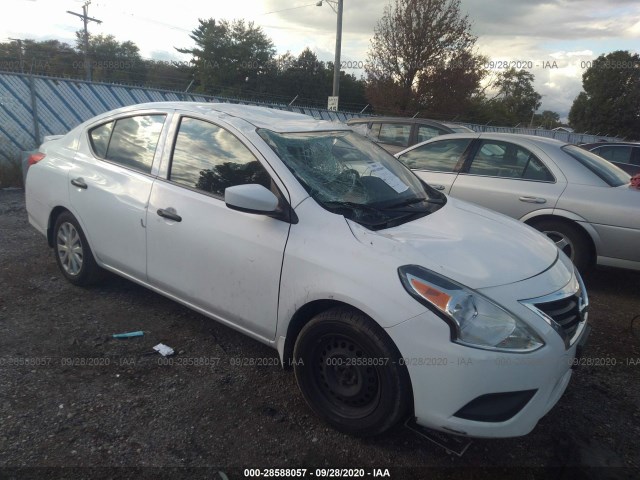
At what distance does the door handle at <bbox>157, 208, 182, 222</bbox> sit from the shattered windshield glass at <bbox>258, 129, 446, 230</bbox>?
2.58ft

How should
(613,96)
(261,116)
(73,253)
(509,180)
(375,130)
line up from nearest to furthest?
(261,116) → (73,253) → (509,180) → (375,130) → (613,96)

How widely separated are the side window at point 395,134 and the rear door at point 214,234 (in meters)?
7.08

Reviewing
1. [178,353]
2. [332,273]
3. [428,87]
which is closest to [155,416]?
[178,353]

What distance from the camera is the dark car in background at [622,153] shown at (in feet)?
32.3

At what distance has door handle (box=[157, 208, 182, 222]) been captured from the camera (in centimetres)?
306

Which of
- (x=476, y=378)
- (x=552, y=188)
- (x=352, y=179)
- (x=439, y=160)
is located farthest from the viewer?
(x=439, y=160)

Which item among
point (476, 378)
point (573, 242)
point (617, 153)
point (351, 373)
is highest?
point (617, 153)

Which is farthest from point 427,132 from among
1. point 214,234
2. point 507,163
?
point 214,234

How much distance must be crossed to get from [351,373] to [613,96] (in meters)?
59.5

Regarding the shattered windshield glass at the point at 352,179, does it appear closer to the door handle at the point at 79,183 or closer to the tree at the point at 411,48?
the door handle at the point at 79,183

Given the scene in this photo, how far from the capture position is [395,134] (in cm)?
984

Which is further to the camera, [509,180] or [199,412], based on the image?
[509,180]

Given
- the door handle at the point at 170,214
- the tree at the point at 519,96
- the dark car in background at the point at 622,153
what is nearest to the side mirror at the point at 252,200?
the door handle at the point at 170,214

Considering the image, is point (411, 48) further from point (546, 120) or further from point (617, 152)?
point (546, 120)
